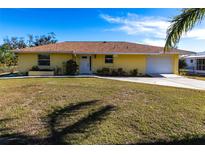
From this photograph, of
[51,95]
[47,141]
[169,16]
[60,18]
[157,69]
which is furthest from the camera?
[157,69]

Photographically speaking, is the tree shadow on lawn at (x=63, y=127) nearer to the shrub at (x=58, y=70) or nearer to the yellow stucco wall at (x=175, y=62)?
the shrub at (x=58, y=70)

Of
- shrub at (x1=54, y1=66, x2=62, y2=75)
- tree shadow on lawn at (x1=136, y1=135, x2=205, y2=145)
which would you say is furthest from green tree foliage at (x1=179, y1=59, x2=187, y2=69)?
tree shadow on lawn at (x1=136, y1=135, x2=205, y2=145)

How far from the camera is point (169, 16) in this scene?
767 cm

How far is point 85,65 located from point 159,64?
8.60 metres

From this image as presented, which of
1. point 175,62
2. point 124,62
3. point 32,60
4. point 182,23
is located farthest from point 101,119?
point 175,62

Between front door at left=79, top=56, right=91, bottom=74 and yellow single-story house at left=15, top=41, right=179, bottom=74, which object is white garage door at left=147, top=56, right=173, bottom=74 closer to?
yellow single-story house at left=15, top=41, right=179, bottom=74

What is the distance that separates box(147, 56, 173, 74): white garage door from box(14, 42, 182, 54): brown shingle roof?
1.05m

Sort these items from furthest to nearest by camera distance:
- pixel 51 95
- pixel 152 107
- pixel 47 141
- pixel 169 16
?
pixel 51 95
pixel 152 107
pixel 169 16
pixel 47 141

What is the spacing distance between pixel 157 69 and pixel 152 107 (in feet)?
61.3

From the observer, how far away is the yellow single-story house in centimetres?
2553

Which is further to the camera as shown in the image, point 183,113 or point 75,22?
point 75,22
